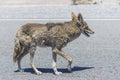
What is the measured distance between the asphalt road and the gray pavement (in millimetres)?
2021

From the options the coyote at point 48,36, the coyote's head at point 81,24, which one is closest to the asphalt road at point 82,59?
the coyote at point 48,36

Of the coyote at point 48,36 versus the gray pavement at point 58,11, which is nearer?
the coyote at point 48,36

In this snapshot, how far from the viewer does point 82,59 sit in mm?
9523

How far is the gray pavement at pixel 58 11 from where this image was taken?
15.3m

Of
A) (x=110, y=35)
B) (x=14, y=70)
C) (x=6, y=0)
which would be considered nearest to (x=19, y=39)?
(x=14, y=70)

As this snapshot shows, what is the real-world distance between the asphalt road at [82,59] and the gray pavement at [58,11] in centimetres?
202

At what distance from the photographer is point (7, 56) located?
993cm

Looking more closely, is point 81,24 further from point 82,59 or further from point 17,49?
point 82,59

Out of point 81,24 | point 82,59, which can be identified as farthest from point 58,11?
point 81,24

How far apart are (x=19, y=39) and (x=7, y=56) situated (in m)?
1.78

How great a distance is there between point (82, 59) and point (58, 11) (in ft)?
21.8

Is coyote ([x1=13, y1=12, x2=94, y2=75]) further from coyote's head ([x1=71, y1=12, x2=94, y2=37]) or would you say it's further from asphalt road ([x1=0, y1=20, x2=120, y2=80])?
asphalt road ([x1=0, y1=20, x2=120, y2=80])

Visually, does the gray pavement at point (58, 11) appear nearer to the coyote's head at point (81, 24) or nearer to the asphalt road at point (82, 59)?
the asphalt road at point (82, 59)

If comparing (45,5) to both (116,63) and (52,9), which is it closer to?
(52,9)
